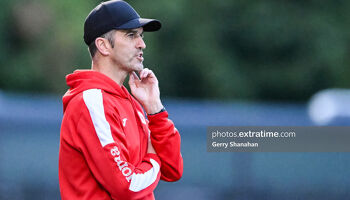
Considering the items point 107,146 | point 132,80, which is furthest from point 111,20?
point 107,146

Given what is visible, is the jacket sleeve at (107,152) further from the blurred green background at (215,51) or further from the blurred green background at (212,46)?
the blurred green background at (212,46)

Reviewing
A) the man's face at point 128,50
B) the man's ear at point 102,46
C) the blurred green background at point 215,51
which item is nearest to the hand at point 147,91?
the man's face at point 128,50

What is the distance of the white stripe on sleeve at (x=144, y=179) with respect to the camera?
2.80m

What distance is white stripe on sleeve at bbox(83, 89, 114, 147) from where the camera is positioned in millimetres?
2768

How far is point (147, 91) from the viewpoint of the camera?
314 cm

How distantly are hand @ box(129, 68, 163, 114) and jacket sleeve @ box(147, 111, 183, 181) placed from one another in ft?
0.17

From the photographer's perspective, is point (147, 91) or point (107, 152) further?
point (147, 91)

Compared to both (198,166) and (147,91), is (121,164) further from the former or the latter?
(198,166)

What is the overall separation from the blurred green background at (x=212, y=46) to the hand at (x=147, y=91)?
9.97 m

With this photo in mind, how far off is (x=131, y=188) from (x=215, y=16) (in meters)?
13.0

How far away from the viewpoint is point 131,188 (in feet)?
9.17

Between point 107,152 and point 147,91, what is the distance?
495mm

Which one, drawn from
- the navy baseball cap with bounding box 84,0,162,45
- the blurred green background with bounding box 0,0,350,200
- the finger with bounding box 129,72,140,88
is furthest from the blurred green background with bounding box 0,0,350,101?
the navy baseball cap with bounding box 84,0,162,45

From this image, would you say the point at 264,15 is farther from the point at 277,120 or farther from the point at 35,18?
the point at 277,120
